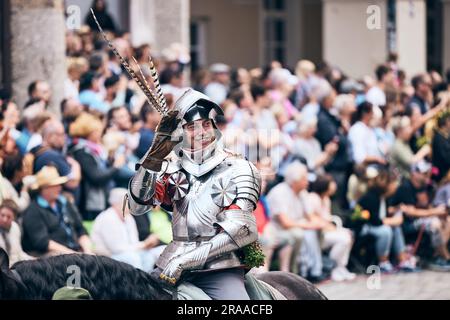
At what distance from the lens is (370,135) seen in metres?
→ 17.3

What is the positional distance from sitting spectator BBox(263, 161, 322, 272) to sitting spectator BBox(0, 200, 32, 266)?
3.26 metres

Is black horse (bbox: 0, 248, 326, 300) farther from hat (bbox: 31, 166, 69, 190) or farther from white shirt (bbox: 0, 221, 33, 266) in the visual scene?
hat (bbox: 31, 166, 69, 190)

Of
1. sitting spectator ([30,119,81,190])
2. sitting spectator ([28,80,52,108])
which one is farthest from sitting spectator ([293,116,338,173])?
sitting spectator ([30,119,81,190])

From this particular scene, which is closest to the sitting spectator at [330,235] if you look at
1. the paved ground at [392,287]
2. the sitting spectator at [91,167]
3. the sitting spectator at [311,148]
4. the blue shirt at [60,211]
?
the paved ground at [392,287]

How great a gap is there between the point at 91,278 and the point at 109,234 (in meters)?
5.09

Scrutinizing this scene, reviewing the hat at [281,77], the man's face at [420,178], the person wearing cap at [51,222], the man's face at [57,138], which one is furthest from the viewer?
the hat at [281,77]

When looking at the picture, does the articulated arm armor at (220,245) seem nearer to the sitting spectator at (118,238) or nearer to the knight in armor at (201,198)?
the knight in armor at (201,198)

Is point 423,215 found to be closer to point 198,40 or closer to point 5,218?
point 5,218

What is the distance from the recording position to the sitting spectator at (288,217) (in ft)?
48.5

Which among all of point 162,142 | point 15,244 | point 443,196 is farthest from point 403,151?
point 162,142

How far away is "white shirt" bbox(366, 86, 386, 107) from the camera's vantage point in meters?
19.5

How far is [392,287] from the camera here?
49.5 feet

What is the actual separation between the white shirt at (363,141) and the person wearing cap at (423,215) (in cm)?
50

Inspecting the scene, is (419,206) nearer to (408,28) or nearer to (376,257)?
(376,257)
